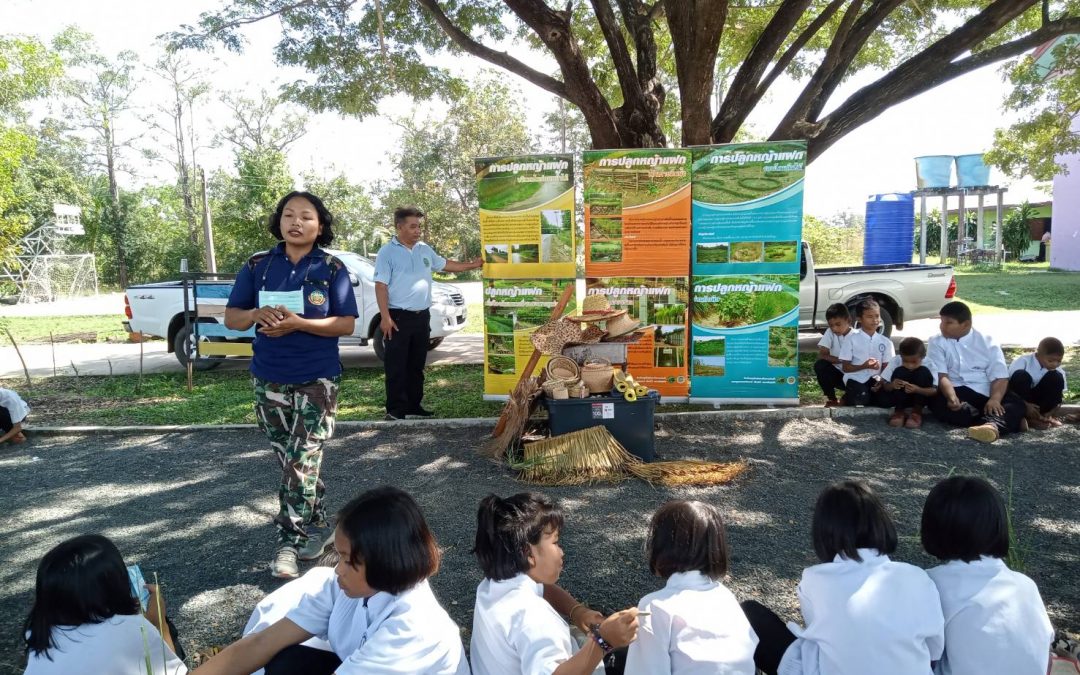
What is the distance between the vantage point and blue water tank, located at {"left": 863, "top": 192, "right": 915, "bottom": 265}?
19.5 metres

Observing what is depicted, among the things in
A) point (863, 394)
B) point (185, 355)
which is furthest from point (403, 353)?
point (185, 355)

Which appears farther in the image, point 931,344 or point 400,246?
point 400,246

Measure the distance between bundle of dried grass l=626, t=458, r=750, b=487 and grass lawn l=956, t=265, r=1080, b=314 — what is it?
37.4 ft

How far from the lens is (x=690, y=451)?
225 inches

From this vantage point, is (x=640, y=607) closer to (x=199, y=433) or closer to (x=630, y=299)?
(x=630, y=299)

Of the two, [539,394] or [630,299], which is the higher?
[630,299]

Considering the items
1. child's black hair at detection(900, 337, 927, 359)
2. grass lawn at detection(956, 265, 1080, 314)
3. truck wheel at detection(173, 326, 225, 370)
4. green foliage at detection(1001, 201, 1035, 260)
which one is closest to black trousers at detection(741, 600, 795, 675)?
child's black hair at detection(900, 337, 927, 359)

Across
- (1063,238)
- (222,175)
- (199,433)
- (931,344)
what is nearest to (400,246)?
(199,433)

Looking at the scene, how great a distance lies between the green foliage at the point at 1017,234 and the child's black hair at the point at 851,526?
110 feet

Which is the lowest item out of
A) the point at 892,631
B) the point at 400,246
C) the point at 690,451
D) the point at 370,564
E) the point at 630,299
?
the point at 690,451

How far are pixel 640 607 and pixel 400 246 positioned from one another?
5.10m

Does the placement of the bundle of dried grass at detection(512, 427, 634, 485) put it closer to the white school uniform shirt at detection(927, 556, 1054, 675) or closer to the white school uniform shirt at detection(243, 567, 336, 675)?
the white school uniform shirt at detection(243, 567, 336, 675)

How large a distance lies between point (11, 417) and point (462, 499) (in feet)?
15.2

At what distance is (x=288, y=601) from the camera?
7.98 ft
